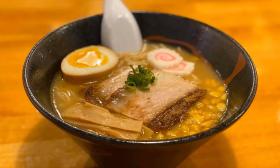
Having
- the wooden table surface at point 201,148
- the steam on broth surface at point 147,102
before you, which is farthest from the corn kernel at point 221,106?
the wooden table surface at point 201,148

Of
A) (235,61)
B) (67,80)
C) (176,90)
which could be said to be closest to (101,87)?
(67,80)

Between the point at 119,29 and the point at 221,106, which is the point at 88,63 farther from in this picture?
the point at 221,106

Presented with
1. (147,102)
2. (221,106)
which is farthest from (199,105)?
(147,102)

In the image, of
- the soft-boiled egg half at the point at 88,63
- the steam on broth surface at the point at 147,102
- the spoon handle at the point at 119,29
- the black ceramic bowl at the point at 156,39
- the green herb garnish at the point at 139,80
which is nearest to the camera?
the black ceramic bowl at the point at 156,39

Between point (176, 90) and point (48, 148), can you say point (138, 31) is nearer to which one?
point (176, 90)

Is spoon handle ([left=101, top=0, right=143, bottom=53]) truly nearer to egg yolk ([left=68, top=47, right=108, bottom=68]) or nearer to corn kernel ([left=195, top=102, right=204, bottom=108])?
egg yolk ([left=68, top=47, right=108, bottom=68])

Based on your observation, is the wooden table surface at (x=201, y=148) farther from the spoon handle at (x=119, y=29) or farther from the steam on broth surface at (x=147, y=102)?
the spoon handle at (x=119, y=29)
